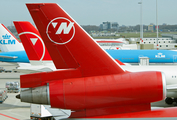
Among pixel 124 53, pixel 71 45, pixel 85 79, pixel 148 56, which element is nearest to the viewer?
pixel 85 79

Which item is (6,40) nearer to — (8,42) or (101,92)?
(8,42)

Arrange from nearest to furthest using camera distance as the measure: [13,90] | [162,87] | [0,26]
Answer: [162,87]
[13,90]
[0,26]

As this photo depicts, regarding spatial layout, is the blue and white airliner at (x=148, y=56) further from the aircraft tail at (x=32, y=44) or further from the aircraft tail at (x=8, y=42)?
the aircraft tail at (x=32, y=44)

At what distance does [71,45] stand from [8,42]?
27.5 metres

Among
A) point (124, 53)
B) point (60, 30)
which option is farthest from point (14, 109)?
point (124, 53)

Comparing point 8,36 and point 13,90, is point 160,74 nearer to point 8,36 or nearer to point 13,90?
point 13,90

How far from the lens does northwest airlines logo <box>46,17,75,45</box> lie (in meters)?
6.82

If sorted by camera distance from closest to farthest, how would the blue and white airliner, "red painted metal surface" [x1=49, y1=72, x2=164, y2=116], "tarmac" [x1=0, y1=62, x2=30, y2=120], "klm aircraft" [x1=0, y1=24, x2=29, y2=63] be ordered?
"red painted metal surface" [x1=49, y1=72, x2=164, y2=116], "tarmac" [x1=0, y1=62, x2=30, y2=120], "klm aircraft" [x1=0, y1=24, x2=29, y2=63], the blue and white airliner

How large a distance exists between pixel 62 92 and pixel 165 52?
28912mm

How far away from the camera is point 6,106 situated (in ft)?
61.9

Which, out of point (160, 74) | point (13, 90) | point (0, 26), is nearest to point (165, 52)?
point (13, 90)

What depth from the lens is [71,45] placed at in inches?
274

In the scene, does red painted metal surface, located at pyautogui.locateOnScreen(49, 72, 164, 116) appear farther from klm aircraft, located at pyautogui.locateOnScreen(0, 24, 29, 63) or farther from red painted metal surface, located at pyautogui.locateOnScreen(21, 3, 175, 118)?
klm aircraft, located at pyautogui.locateOnScreen(0, 24, 29, 63)

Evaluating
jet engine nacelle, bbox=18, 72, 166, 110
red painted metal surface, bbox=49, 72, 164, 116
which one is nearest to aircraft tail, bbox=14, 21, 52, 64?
jet engine nacelle, bbox=18, 72, 166, 110
